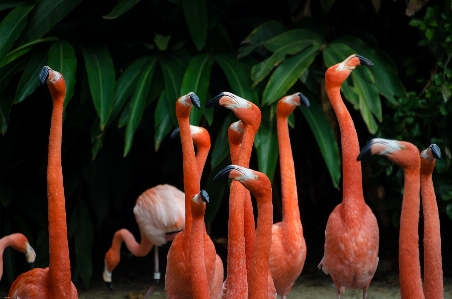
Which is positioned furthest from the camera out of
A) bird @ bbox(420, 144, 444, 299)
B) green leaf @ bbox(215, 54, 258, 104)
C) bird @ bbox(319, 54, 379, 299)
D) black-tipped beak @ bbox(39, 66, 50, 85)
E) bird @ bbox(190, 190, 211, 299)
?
green leaf @ bbox(215, 54, 258, 104)

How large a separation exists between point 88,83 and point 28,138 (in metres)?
0.97

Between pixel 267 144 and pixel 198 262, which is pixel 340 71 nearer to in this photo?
pixel 267 144

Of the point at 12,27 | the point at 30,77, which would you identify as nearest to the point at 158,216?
the point at 30,77

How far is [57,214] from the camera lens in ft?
9.29

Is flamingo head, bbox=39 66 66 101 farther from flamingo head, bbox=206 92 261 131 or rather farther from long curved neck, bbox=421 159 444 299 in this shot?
long curved neck, bbox=421 159 444 299

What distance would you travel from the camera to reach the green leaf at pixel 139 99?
13.1ft

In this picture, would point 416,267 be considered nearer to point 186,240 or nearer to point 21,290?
point 186,240

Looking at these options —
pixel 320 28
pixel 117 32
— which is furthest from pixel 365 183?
pixel 117 32

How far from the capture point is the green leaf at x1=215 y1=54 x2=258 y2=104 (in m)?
4.05

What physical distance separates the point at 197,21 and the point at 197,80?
36cm

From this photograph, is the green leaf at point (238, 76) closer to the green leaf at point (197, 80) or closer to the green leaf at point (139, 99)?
the green leaf at point (197, 80)

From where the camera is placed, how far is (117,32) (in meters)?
4.57

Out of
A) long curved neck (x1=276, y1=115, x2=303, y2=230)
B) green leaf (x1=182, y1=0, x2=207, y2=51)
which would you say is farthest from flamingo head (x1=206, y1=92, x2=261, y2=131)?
green leaf (x1=182, y1=0, x2=207, y2=51)

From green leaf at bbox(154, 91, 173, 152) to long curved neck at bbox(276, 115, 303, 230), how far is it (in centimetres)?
87
